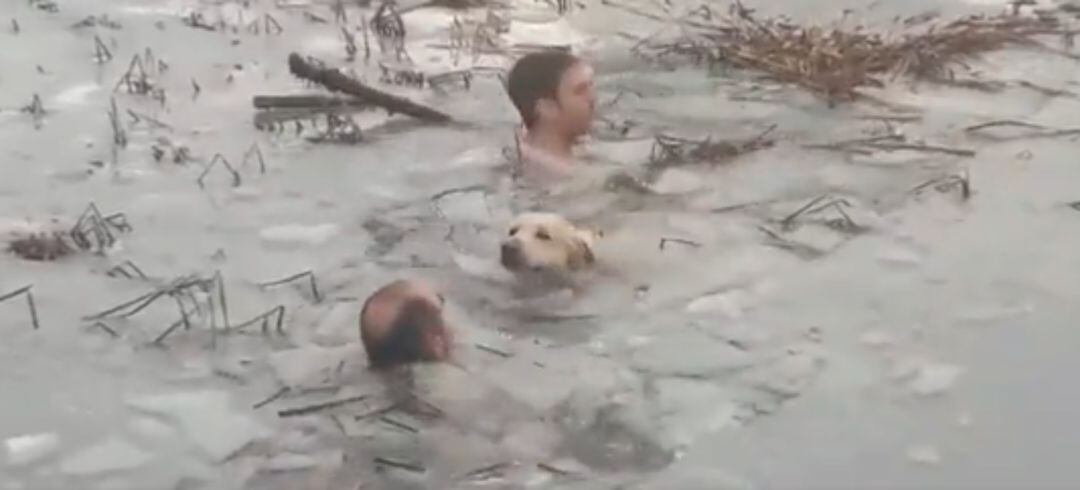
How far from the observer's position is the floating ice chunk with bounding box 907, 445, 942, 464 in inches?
135

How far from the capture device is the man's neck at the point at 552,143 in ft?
16.8

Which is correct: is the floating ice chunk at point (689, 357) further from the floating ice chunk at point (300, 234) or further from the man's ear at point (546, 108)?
the man's ear at point (546, 108)

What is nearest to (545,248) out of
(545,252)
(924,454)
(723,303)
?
(545,252)

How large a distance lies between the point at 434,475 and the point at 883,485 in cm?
85

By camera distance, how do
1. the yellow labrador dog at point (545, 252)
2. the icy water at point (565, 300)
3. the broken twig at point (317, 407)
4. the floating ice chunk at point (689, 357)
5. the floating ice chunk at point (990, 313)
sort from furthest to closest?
the yellow labrador dog at point (545, 252) < the floating ice chunk at point (990, 313) < the floating ice chunk at point (689, 357) < the broken twig at point (317, 407) < the icy water at point (565, 300)

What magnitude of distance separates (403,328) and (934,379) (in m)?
1.14

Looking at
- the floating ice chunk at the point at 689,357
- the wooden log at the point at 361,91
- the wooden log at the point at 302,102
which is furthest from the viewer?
the wooden log at the point at 302,102

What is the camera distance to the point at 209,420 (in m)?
3.61

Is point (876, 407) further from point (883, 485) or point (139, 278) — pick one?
point (139, 278)

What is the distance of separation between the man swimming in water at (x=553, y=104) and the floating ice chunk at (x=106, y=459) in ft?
6.08

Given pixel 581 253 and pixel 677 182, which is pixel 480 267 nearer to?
pixel 581 253

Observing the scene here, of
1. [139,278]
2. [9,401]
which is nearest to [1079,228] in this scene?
[139,278]

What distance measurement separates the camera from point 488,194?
4.94m

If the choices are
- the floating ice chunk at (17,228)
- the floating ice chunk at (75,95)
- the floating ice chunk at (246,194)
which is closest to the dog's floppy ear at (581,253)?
the floating ice chunk at (246,194)
